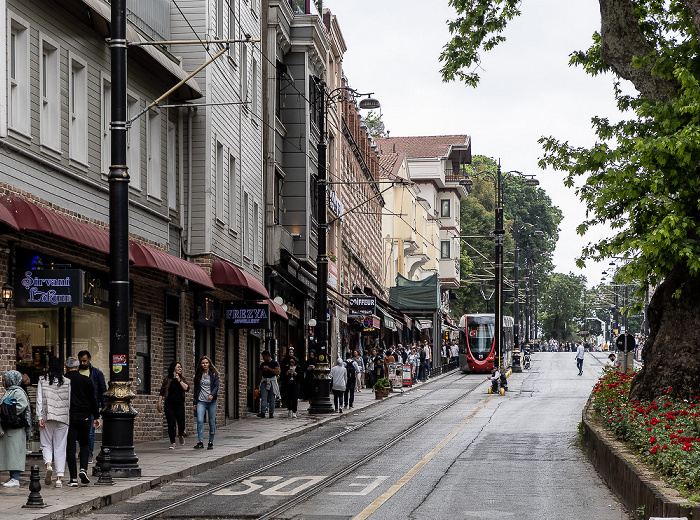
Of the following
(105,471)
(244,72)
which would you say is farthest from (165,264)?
(244,72)

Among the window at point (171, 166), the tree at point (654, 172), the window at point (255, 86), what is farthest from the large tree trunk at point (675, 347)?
the window at point (255, 86)

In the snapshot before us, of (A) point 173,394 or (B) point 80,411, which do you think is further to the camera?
(A) point 173,394

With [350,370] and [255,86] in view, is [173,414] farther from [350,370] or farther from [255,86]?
[255,86]

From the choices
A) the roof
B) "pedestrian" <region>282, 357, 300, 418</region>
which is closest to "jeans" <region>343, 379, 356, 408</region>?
"pedestrian" <region>282, 357, 300, 418</region>

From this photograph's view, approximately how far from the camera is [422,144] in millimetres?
99938

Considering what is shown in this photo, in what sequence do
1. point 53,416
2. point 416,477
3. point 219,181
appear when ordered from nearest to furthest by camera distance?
point 53,416 → point 416,477 → point 219,181

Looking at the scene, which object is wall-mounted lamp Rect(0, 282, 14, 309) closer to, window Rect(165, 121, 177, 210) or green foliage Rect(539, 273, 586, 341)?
window Rect(165, 121, 177, 210)

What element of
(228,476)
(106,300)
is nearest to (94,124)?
(106,300)

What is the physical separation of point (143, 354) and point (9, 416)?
930 cm

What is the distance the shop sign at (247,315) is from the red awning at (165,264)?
14.3 feet

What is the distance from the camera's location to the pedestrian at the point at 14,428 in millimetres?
14117

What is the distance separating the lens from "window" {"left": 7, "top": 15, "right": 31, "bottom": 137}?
16.7m

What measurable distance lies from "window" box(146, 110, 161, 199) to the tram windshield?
41.7 metres

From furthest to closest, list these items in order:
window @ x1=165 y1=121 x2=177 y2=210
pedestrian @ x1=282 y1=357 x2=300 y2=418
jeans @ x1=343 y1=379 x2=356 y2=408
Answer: jeans @ x1=343 y1=379 x2=356 y2=408, pedestrian @ x1=282 y1=357 x2=300 y2=418, window @ x1=165 y1=121 x2=177 y2=210
